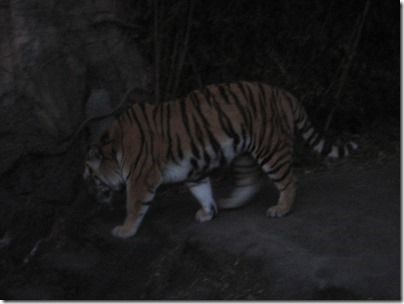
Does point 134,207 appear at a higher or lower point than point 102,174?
lower

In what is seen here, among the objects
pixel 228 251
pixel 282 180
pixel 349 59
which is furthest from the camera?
pixel 349 59

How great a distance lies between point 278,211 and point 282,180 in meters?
0.24

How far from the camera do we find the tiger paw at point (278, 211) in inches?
248

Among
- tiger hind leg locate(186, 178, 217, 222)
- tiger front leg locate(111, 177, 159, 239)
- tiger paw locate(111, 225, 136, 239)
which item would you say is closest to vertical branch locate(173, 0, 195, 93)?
tiger hind leg locate(186, 178, 217, 222)

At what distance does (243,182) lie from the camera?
671 cm

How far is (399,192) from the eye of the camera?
264 inches

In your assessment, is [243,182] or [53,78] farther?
[53,78]

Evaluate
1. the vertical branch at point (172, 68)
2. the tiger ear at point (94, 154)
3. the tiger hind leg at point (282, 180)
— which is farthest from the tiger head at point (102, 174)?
the vertical branch at point (172, 68)

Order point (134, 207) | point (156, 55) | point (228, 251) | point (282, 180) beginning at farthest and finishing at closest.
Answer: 1. point (156, 55)
2. point (282, 180)
3. point (134, 207)
4. point (228, 251)

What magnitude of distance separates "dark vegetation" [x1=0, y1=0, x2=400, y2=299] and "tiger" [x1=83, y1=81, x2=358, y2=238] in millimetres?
510

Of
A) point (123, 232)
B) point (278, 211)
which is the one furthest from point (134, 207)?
point (278, 211)

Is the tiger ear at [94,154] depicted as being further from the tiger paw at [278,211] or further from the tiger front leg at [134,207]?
the tiger paw at [278,211]

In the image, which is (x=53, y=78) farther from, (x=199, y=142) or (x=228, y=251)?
(x=228, y=251)

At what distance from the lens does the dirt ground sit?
5145 millimetres
